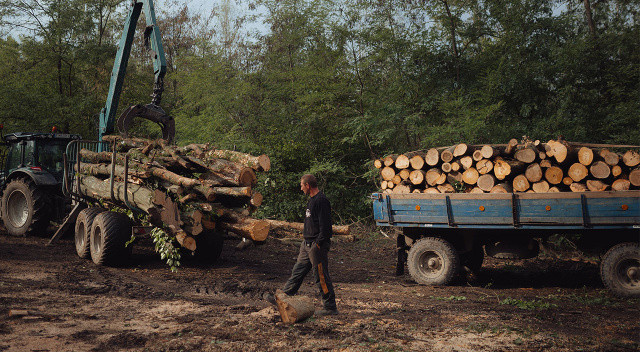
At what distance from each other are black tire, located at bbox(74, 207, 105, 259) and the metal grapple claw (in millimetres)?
1631

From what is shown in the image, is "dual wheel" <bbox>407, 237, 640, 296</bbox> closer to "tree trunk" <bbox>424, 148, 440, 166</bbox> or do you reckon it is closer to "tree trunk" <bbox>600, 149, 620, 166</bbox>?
"tree trunk" <bbox>600, 149, 620, 166</bbox>

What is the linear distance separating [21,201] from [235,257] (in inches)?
212

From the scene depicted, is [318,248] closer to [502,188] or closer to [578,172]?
[502,188]

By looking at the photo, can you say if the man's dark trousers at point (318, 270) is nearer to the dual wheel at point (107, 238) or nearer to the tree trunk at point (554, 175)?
the dual wheel at point (107, 238)

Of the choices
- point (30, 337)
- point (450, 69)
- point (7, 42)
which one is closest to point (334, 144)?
point (450, 69)

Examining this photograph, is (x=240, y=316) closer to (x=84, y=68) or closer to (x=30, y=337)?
(x=30, y=337)

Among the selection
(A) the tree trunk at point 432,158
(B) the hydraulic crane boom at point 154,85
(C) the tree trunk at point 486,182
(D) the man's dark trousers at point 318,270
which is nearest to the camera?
(D) the man's dark trousers at point 318,270

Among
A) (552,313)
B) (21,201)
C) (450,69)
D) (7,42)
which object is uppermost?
(7,42)

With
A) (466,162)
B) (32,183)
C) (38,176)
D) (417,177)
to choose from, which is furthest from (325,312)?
(32,183)

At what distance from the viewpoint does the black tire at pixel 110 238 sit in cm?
868

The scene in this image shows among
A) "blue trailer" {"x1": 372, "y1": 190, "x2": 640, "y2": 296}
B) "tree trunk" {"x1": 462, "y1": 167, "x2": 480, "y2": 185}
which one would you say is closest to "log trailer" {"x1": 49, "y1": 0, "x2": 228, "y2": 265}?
"blue trailer" {"x1": 372, "y1": 190, "x2": 640, "y2": 296}

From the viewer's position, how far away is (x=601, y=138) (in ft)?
46.9

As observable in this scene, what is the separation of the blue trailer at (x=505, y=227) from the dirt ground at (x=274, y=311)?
1.34 ft

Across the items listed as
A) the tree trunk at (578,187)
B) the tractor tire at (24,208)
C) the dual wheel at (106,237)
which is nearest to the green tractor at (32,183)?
the tractor tire at (24,208)
